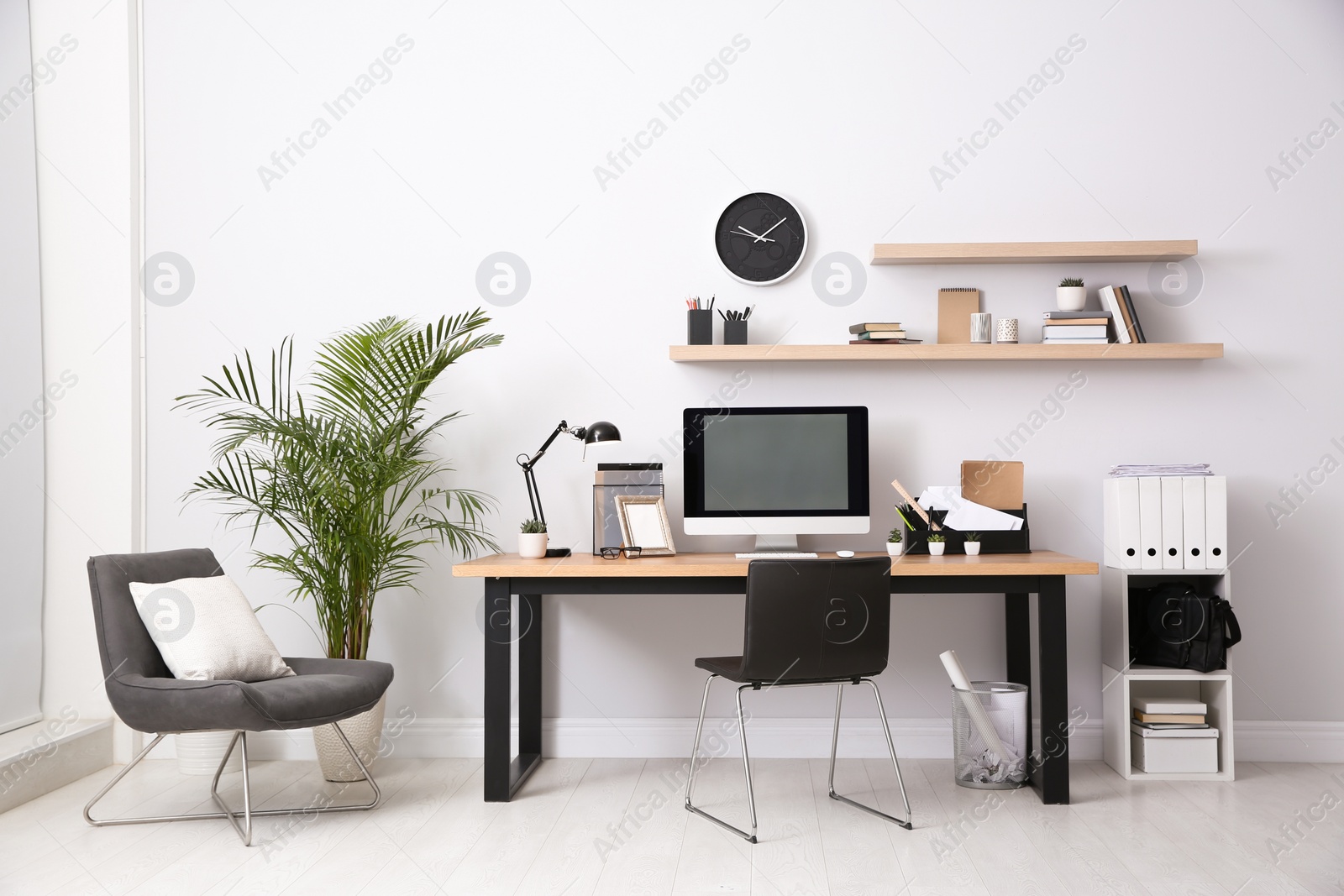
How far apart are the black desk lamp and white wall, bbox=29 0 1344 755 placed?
0.22 ft

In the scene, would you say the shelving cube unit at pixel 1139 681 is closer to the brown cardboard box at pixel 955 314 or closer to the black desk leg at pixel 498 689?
the brown cardboard box at pixel 955 314

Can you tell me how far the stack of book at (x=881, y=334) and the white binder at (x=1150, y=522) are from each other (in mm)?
903

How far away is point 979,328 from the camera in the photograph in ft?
11.1

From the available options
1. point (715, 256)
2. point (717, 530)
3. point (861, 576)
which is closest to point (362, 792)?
point (717, 530)

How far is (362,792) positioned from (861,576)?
173cm

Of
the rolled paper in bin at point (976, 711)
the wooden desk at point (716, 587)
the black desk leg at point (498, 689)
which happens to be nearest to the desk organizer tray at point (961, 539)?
the wooden desk at point (716, 587)

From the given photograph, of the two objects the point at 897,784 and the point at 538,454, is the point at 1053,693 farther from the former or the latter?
the point at 538,454

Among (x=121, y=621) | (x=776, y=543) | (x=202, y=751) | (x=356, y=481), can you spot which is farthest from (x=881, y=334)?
(x=202, y=751)

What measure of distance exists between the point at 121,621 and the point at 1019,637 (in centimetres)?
281

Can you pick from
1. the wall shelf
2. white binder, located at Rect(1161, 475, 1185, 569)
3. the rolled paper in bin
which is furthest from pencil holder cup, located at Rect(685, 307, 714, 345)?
white binder, located at Rect(1161, 475, 1185, 569)

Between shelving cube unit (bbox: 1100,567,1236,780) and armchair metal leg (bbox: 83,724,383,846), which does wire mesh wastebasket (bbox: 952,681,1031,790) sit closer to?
shelving cube unit (bbox: 1100,567,1236,780)

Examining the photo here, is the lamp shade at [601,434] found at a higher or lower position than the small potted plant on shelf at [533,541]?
higher

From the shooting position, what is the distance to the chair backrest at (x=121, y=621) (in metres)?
2.71

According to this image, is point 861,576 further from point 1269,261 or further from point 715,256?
point 1269,261
